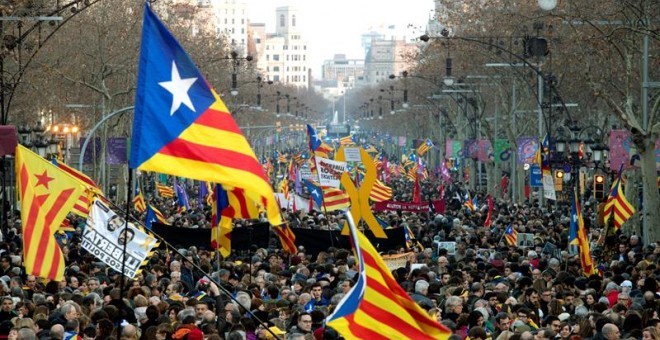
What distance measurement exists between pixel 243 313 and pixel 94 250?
177cm

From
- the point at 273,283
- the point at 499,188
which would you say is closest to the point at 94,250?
the point at 273,283

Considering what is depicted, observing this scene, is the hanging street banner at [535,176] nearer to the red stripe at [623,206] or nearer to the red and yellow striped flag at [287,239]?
the red stripe at [623,206]

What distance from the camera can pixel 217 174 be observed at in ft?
33.6

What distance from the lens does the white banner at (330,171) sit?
99.8 ft

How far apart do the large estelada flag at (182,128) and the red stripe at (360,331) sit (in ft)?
2.59

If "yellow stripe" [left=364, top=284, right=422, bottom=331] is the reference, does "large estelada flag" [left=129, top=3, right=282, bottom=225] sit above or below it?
above

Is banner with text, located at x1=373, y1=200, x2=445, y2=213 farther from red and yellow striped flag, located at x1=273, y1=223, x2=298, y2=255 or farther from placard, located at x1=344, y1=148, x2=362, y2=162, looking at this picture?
red and yellow striped flag, located at x1=273, y1=223, x2=298, y2=255

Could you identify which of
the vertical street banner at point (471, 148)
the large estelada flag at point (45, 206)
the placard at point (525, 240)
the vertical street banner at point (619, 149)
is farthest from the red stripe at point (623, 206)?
the vertical street banner at point (471, 148)

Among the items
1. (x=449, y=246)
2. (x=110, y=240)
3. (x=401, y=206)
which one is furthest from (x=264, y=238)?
(x=401, y=206)

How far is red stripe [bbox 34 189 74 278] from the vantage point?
651 inches

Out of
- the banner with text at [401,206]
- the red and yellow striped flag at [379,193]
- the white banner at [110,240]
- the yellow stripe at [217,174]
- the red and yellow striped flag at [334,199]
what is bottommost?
the banner with text at [401,206]

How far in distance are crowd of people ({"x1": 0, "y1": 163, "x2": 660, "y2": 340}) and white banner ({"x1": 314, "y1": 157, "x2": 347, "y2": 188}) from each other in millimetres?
2935

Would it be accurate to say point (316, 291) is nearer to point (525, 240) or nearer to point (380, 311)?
point (380, 311)

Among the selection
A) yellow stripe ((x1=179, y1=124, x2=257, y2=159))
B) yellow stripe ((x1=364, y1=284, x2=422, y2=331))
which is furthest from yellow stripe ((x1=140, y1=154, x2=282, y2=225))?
yellow stripe ((x1=364, y1=284, x2=422, y2=331))
